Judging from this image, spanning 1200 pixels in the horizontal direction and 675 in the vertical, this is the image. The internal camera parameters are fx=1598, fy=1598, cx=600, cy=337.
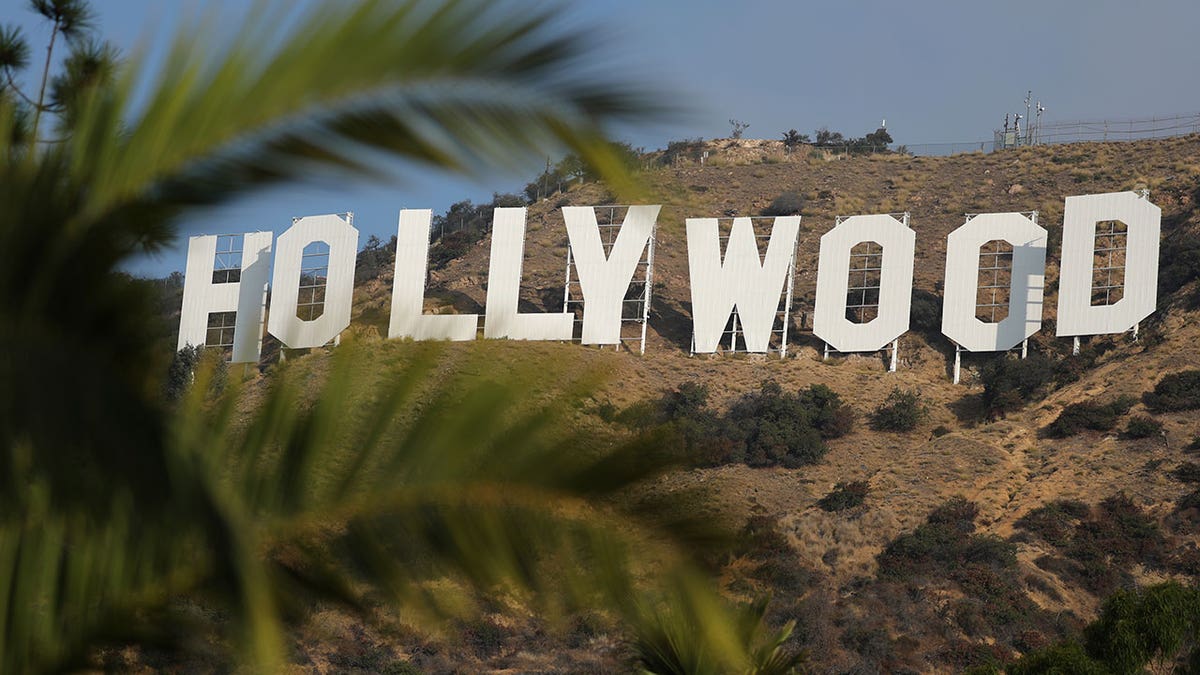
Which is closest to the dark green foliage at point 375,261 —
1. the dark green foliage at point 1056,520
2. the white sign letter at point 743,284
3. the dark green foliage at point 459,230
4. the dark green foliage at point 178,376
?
the dark green foliage at point 459,230

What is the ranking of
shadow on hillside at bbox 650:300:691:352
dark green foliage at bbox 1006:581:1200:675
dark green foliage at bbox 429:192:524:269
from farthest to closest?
dark green foliage at bbox 429:192:524:269
shadow on hillside at bbox 650:300:691:352
dark green foliage at bbox 1006:581:1200:675

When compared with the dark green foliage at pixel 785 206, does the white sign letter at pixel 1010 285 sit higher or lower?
lower

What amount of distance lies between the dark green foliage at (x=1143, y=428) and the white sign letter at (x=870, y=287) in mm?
6046

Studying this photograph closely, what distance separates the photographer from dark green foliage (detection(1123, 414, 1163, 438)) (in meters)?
39.2

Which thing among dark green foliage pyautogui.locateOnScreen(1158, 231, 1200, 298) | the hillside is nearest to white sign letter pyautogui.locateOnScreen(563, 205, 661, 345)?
the hillside

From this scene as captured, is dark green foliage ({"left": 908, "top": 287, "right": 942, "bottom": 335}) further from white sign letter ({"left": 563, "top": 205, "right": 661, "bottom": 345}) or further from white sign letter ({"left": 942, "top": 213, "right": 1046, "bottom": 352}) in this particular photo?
white sign letter ({"left": 563, "top": 205, "right": 661, "bottom": 345})

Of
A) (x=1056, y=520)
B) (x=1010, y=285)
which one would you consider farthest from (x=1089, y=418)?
(x=1056, y=520)

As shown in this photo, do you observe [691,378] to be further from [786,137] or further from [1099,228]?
[786,137]

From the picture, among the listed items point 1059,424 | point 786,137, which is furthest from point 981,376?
point 786,137

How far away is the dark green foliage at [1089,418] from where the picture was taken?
40.0m

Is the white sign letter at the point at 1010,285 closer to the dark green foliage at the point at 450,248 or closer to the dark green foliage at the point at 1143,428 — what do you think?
the dark green foliage at the point at 1143,428

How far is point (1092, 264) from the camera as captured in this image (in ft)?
131

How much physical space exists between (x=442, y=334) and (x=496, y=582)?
1.91ft

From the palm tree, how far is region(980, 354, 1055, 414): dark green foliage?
3908cm
